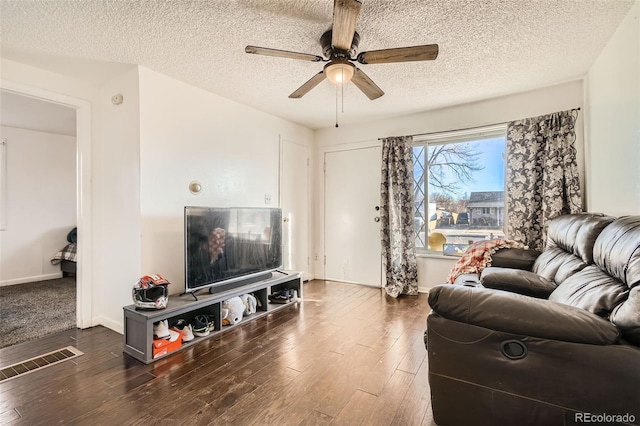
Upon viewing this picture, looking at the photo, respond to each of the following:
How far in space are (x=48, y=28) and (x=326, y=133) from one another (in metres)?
3.37

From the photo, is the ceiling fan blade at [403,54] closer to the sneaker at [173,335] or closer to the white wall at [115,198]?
the white wall at [115,198]

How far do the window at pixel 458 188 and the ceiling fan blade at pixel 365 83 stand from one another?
1826 mm

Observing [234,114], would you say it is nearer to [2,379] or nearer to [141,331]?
[141,331]

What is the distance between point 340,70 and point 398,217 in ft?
8.07

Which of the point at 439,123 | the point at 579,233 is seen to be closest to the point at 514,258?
the point at 579,233

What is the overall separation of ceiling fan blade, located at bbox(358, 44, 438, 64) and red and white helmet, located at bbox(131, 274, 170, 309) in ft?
7.32

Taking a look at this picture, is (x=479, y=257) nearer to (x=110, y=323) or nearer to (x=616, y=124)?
(x=616, y=124)

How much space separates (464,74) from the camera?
281cm

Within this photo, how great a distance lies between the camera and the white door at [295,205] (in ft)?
14.0

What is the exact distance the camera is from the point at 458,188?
3.89m

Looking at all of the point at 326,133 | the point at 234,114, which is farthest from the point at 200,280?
the point at 326,133

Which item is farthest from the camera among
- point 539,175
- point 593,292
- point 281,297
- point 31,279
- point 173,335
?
point 31,279

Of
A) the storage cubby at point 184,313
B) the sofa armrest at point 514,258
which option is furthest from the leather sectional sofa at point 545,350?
the storage cubby at point 184,313

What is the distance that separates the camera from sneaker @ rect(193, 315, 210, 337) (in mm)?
2559
